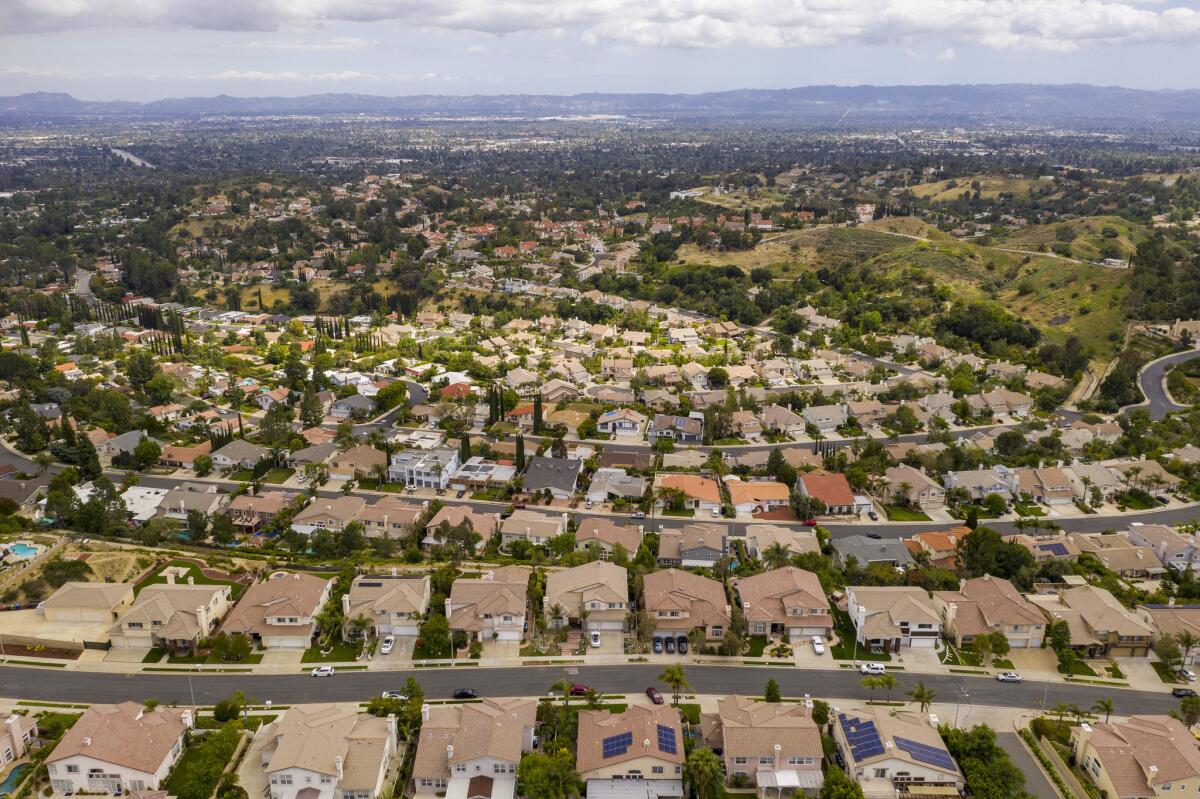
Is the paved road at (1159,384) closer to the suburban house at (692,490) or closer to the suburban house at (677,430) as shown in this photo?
the suburban house at (677,430)

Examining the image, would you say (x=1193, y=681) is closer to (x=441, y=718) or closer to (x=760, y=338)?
(x=441, y=718)

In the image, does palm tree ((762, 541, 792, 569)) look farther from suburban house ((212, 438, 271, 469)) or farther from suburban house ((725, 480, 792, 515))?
suburban house ((212, 438, 271, 469))

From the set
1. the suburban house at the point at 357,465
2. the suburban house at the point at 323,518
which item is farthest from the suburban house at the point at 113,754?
the suburban house at the point at 357,465

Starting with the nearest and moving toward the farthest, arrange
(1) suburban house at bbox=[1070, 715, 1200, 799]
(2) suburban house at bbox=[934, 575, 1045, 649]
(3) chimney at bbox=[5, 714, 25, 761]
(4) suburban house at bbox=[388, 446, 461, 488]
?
(1) suburban house at bbox=[1070, 715, 1200, 799] → (3) chimney at bbox=[5, 714, 25, 761] → (2) suburban house at bbox=[934, 575, 1045, 649] → (4) suburban house at bbox=[388, 446, 461, 488]

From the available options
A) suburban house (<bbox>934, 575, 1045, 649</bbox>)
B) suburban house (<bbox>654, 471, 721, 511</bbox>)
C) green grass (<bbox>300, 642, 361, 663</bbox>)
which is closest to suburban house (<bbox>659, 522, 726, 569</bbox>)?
suburban house (<bbox>654, 471, 721, 511</bbox>)

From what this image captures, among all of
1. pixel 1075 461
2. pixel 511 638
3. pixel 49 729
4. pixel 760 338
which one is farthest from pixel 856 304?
pixel 49 729

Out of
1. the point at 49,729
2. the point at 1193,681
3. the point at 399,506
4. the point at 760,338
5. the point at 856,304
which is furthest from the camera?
the point at 856,304
